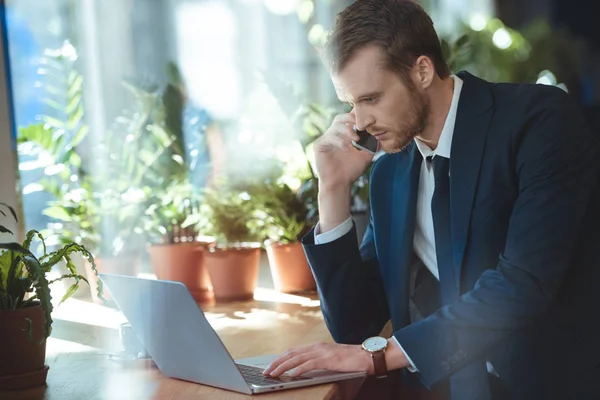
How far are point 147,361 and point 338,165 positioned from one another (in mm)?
570

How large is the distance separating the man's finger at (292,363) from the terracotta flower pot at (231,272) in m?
0.97

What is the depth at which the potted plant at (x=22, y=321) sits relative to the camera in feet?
4.77

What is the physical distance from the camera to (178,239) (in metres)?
2.58

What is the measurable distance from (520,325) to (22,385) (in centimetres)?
88

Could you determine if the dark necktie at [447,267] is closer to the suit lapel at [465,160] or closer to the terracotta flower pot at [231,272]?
the suit lapel at [465,160]

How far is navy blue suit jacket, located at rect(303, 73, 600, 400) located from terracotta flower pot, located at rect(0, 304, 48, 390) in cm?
64

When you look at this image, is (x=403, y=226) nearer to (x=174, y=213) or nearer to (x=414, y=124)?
(x=414, y=124)

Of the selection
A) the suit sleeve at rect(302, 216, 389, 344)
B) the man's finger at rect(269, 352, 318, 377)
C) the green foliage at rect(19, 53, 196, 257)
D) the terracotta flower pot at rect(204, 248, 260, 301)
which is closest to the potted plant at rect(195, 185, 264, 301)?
the terracotta flower pot at rect(204, 248, 260, 301)

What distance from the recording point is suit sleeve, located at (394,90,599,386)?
144 centimetres

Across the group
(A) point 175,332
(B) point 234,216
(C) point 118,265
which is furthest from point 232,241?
(A) point 175,332

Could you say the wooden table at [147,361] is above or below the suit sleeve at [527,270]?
below

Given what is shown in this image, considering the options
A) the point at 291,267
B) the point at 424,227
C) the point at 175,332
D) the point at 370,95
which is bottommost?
the point at 291,267

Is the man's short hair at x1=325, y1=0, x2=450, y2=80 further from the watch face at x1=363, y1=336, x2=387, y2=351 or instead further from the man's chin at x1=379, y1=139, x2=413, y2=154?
the watch face at x1=363, y1=336, x2=387, y2=351

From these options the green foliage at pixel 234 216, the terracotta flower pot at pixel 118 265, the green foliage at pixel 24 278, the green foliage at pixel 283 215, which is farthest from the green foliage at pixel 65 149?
the green foliage at pixel 24 278
